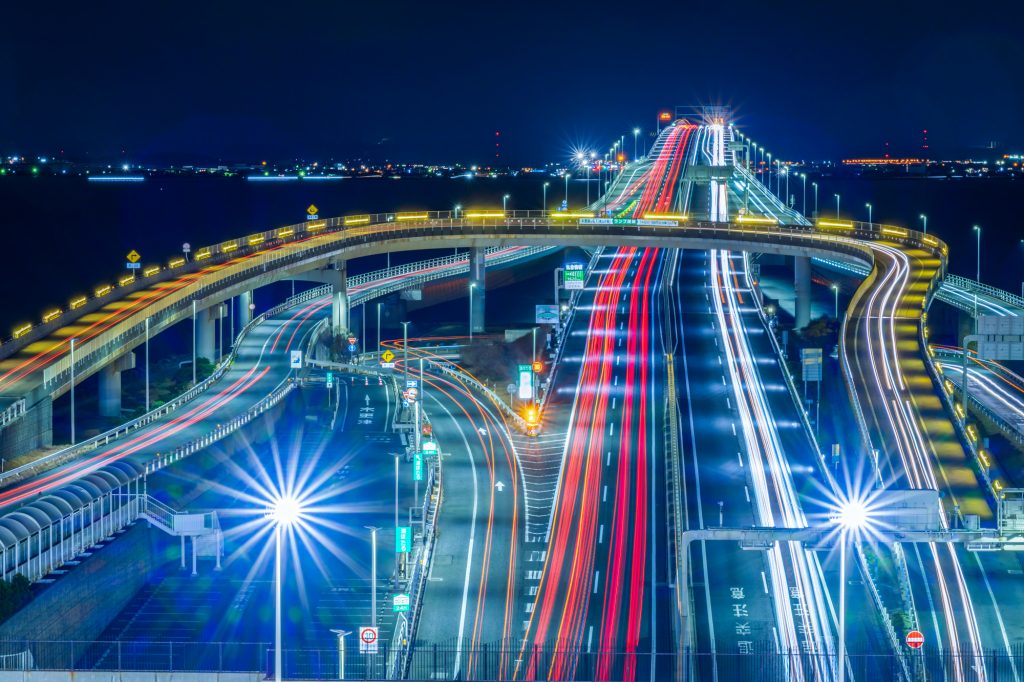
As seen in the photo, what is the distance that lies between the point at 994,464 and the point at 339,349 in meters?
45.2

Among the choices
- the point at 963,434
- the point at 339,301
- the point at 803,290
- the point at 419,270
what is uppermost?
the point at 419,270

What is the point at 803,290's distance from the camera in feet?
391

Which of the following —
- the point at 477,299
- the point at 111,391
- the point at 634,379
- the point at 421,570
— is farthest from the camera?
the point at 477,299

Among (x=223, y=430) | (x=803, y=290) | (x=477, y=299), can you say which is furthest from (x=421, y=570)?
(x=803, y=290)

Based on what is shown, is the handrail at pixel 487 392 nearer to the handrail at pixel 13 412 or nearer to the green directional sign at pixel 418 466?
the green directional sign at pixel 418 466

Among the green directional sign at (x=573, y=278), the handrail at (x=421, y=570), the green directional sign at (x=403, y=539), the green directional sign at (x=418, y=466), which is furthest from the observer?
the green directional sign at (x=573, y=278)

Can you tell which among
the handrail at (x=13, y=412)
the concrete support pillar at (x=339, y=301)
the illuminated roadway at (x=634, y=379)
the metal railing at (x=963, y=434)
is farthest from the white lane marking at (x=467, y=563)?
the concrete support pillar at (x=339, y=301)

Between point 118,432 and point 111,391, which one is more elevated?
point 111,391

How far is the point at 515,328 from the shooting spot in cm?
12031

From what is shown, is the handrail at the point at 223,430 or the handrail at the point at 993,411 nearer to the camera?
the handrail at the point at 223,430

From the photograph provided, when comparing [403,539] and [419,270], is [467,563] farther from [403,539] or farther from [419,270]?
[419,270]

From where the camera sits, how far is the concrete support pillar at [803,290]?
391 ft

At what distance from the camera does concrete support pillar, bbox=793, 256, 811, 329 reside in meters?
119

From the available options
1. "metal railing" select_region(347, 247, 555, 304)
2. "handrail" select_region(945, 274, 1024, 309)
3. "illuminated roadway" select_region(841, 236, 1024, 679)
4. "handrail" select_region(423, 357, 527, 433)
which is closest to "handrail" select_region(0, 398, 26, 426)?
"handrail" select_region(423, 357, 527, 433)
